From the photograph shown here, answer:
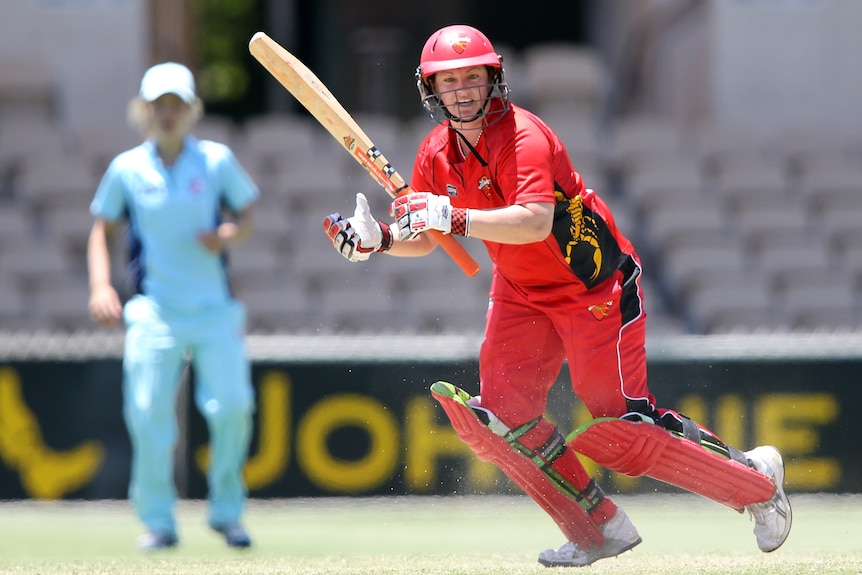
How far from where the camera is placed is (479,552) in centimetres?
491

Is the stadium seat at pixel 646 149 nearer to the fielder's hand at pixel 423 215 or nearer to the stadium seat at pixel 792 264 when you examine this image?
the stadium seat at pixel 792 264

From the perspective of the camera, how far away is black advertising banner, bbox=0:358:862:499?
666 centimetres

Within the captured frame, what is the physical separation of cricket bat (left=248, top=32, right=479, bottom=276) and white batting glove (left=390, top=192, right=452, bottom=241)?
362 mm

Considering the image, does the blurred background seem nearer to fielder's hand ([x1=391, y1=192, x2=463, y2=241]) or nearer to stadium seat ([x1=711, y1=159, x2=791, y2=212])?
stadium seat ([x1=711, y1=159, x2=791, y2=212])

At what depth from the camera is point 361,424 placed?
6.80m

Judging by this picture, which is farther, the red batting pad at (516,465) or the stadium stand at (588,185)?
the stadium stand at (588,185)

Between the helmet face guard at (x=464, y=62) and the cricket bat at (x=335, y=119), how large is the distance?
286 millimetres

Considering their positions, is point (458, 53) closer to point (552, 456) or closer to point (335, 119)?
point (335, 119)

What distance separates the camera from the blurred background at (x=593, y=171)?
834 centimetres

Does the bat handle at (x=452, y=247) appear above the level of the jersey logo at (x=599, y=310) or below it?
above

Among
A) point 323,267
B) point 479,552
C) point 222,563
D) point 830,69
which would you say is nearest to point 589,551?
point 479,552

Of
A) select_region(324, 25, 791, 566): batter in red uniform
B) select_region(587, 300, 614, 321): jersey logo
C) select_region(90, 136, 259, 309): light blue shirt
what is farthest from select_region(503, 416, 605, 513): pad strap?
select_region(90, 136, 259, 309): light blue shirt

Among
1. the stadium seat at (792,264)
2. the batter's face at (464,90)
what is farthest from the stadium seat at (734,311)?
the batter's face at (464,90)

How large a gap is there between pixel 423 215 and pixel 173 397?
1927 millimetres
